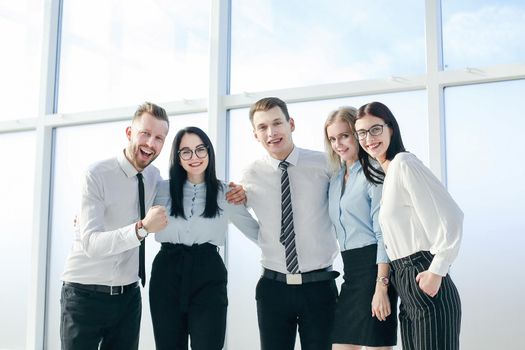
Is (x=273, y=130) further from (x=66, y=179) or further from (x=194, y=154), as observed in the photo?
(x=66, y=179)

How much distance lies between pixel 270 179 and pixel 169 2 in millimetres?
2038

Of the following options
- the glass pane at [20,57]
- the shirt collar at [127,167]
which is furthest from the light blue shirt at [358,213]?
the glass pane at [20,57]

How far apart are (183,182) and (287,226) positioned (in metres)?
0.50

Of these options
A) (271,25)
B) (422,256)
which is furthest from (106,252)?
(271,25)

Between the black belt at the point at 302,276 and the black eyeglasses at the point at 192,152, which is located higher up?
the black eyeglasses at the point at 192,152

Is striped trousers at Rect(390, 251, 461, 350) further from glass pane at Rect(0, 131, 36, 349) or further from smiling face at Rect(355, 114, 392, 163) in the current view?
glass pane at Rect(0, 131, 36, 349)

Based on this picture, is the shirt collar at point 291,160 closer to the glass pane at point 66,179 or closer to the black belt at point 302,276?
the black belt at point 302,276

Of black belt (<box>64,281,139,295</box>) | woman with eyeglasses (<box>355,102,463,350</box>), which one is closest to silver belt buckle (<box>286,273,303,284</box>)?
woman with eyeglasses (<box>355,102,463,350</box>)

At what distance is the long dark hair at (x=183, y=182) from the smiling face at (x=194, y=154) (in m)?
0.02

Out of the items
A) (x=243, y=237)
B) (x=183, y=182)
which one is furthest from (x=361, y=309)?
(x=243, y=237)

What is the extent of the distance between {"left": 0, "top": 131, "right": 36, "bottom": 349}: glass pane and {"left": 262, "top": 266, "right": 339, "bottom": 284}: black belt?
2.62 metres

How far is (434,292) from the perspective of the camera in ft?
6.11

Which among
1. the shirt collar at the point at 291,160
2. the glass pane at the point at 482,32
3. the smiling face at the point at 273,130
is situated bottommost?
the shirt collar at the point at 291,160

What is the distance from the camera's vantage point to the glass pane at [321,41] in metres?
3.37
